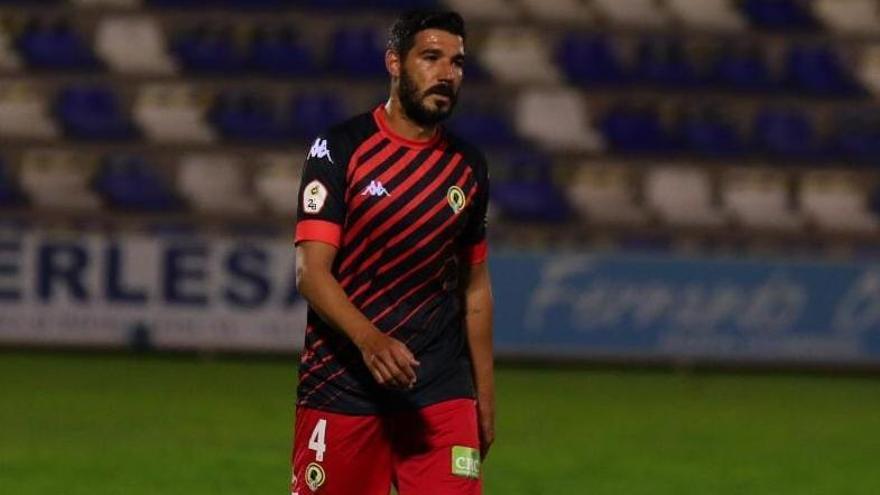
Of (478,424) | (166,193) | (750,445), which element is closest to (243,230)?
(166,193)

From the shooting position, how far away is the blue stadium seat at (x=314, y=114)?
22031mm

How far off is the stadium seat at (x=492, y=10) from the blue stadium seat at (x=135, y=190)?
4.04 metres

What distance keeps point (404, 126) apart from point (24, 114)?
18.2m

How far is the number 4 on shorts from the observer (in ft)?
16.9

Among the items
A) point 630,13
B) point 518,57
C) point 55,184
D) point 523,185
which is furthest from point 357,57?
point 55,184

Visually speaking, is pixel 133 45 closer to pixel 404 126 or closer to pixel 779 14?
pixel 779 14

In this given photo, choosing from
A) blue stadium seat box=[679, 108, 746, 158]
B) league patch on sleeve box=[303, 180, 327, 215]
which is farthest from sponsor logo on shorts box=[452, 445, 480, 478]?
blue stadium seat box=[679, 108, 746, 158]

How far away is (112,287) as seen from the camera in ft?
58.7

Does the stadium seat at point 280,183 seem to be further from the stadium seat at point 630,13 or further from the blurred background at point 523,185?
the stadium seat at point 630,13

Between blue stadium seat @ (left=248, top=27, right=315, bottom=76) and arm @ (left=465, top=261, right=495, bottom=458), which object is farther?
blue stadium seat @ (left=248, top=27, right=315, bottom=76)

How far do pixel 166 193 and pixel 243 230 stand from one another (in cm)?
123

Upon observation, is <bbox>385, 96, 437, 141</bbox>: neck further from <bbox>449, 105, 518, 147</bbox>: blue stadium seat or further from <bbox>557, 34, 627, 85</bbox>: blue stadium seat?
<bbox>557, 34, 627, 85</bbox>: blue stadium seat

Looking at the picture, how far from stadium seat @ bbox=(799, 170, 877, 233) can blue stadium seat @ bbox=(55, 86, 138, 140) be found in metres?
7.81

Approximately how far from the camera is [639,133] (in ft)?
72.9
